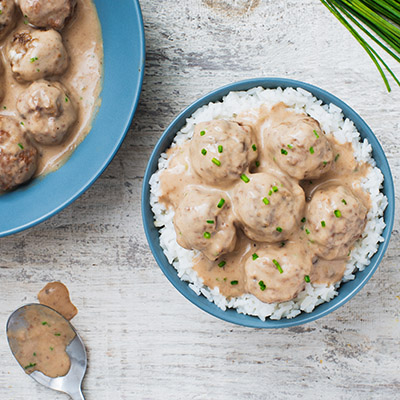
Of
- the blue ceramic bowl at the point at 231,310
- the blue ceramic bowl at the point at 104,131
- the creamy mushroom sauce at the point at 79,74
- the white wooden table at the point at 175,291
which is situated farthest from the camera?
the white wooden table at the point at 175,291

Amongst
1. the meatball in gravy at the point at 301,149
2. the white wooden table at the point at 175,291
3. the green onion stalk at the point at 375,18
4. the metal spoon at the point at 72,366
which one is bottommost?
the metal spoon at the point at 72,366

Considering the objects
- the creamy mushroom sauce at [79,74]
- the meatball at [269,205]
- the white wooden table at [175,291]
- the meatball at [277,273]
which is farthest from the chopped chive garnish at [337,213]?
the creamy mushroom sauce at [79,74]

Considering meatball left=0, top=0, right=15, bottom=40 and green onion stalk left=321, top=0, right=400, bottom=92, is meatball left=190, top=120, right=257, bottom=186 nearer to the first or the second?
green onion stalk left=321, top=0, right=400, bottom=92

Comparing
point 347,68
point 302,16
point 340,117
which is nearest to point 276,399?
point 340,117

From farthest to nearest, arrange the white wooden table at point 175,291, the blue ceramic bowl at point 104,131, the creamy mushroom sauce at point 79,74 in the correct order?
the white wooden table at point 175,291 → the creamy mushroom sauce at point 79,74 → the blue ceramic bowl at point 104,131

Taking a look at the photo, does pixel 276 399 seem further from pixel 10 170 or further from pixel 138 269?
pixel 10 170

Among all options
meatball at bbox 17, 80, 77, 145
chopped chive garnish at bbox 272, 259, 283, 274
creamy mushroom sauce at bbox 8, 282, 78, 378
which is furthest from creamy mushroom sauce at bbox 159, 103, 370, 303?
creamy mushroom sauce at bbox 8, 282, 78, 378

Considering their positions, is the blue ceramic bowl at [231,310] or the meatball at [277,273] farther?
the blue ceramic bowl at [231,310]

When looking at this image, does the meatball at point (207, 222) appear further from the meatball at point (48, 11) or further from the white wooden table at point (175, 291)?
the meatball at point (48, 11)

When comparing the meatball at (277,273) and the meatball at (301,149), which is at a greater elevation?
the meatball at (301,149)
